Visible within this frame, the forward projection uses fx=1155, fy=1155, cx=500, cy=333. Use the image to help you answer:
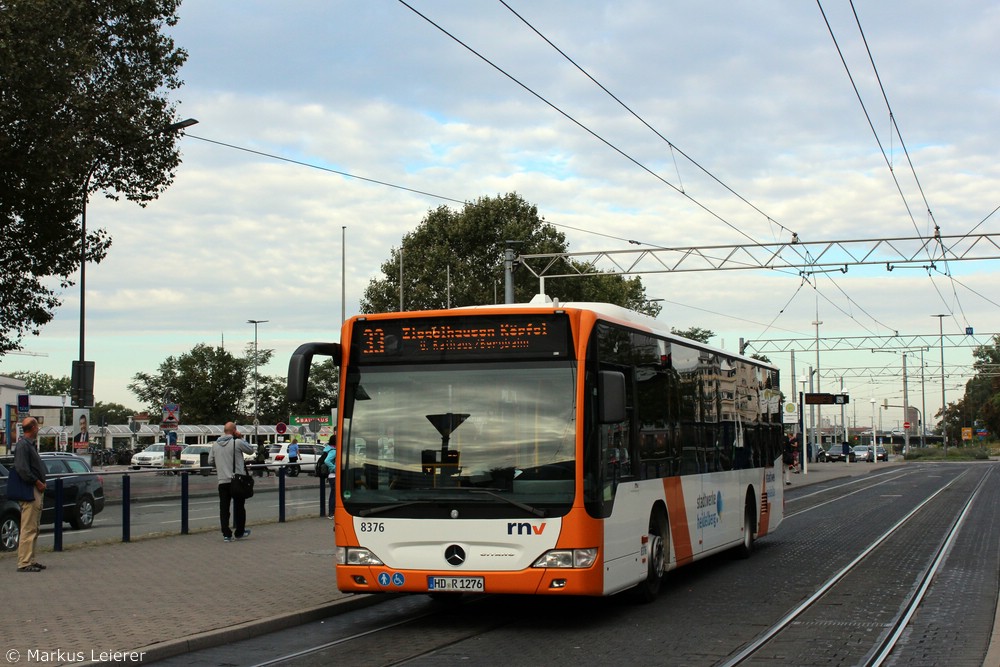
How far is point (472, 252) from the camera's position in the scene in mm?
60500

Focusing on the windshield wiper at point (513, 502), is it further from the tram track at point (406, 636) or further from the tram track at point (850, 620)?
the tram track at point (850, 620)

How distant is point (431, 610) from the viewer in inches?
453

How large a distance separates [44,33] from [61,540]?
11262 millimetres

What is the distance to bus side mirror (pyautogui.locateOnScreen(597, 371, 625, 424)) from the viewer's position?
9.79 metres

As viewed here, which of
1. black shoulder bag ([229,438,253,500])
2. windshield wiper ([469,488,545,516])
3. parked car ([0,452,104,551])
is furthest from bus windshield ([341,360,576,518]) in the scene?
parked car ([0,452,104,551])

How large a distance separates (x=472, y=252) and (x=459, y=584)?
168 ft

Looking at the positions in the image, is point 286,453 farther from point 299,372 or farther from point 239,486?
point 299,372

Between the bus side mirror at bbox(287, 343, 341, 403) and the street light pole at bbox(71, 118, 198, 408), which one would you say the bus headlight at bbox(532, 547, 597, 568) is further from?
the street light pole at bbox(71, 118, 198, 408)

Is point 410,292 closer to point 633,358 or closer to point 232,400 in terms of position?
point 232,400

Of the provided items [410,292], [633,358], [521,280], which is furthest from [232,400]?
[633,358]

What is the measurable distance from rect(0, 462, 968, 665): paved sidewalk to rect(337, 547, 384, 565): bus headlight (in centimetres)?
76

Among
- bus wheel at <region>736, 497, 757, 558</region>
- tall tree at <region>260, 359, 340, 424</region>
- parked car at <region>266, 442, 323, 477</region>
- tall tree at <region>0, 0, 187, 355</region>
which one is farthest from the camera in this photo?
tall tree at <region>260, 359, 340, 424</region>

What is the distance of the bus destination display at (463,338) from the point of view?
1023cm

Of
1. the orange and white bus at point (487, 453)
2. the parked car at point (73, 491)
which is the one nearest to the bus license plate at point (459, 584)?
the orange and white bus at point (487, 453)
